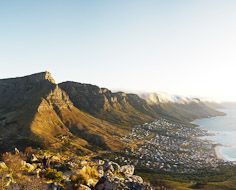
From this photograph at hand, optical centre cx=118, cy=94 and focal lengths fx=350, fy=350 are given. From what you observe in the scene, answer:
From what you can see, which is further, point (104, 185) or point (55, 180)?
point (55, 180)

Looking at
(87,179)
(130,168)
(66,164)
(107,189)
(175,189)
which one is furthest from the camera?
(175,189)

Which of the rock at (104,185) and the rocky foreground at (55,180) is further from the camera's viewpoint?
the rock at (104,185)

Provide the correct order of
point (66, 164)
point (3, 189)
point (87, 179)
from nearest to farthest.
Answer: point (3, 189) → point (87, 179) → point (66, 164)

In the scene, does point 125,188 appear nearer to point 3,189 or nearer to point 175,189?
point 3,189

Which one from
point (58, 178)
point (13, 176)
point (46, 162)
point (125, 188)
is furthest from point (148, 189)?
point (46, 162)

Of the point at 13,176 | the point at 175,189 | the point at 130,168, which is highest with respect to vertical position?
the point at 13,176

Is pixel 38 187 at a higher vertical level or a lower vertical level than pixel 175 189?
higher

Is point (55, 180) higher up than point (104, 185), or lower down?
higher up

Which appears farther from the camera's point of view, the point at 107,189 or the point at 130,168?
the point at 130,168

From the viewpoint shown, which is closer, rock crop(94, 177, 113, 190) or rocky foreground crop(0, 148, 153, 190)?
rocky foreground crop(0, 148, 153, 190)
